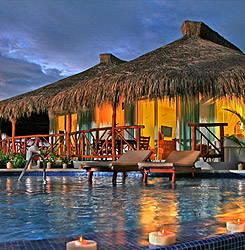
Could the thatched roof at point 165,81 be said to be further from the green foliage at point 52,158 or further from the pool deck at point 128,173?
the pool deck at point 128,173

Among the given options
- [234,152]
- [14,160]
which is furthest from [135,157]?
[14,160]

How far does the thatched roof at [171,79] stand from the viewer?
8.04 m

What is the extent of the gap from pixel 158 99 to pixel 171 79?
8.13ft

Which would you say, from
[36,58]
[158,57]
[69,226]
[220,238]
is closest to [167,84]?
[158,57]

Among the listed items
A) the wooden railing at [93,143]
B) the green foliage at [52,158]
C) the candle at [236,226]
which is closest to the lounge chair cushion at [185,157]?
the wooden railing at [93,143]

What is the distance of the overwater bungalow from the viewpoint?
826cm

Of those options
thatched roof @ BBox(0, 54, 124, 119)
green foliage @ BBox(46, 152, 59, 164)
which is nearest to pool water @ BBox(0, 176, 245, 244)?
green foliage @ BBox(46, 152, 59, 164)

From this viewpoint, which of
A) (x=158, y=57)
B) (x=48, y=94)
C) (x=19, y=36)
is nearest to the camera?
(x=158, y=57)

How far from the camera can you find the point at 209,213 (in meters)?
2.90

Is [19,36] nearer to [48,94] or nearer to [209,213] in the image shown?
[48,94]

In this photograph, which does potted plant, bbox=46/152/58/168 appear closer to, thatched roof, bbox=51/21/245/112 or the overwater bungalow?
the overwater bungalow

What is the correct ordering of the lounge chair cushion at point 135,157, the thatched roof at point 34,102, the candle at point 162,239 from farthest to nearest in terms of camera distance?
1. the thatched roof at point 34,102
2. the lounge chair cushion at point 135,157
3. the candle at point 162,239

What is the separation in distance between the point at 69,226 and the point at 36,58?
73.4ft

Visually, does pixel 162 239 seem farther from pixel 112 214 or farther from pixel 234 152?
pixel 234 152
